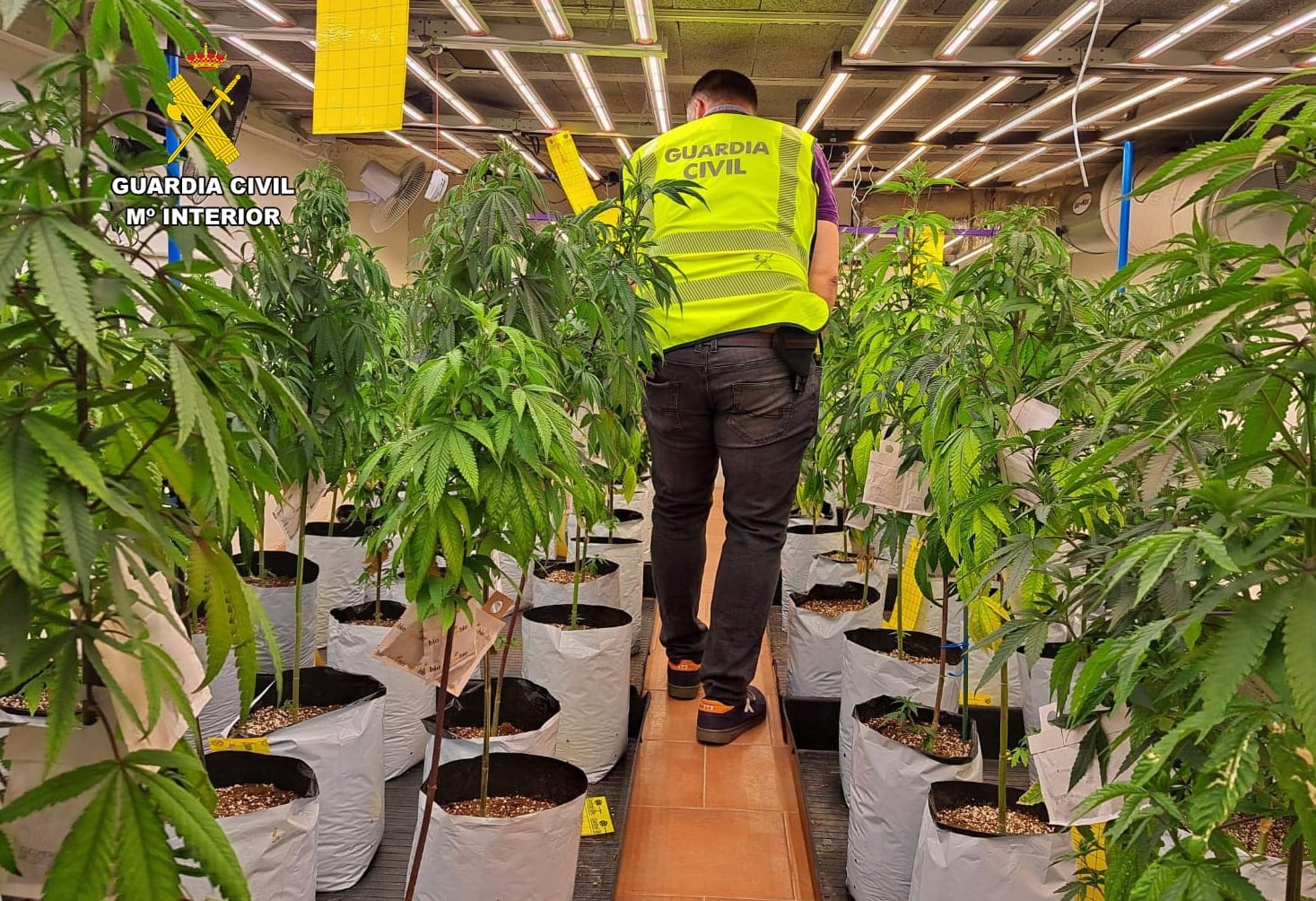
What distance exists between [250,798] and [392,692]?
1.98 ft

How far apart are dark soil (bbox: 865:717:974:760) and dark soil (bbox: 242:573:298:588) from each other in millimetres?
1700

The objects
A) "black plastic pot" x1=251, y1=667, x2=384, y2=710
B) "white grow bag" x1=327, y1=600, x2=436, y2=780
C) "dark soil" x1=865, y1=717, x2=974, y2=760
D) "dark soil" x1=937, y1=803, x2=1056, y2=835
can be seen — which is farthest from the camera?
"white grow bag" x1=327, y1=600, x2=436, y2=780

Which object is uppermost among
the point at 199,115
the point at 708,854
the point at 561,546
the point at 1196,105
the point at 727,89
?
the point at 1196,105

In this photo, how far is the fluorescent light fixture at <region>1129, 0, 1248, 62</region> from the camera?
449 cm

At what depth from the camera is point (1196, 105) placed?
7594mm

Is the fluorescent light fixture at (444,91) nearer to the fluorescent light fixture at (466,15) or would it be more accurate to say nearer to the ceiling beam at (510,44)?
the ceiling beam at (510,44)

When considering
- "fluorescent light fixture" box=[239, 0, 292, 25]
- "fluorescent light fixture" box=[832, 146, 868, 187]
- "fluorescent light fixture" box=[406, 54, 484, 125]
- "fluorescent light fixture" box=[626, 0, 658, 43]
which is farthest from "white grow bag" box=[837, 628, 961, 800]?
"fluorescent light fixture" box=[832, 146, 868, 187]

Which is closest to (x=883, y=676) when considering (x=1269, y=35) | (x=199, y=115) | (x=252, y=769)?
(x=252, y=769)

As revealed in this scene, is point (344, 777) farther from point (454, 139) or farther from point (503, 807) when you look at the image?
point (454, 139)

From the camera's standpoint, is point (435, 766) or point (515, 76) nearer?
point (435, 766)

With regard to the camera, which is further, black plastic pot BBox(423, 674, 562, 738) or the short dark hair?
the short dark hair

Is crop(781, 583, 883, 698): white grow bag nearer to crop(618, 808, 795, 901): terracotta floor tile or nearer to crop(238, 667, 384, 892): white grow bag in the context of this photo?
crop(618, 808, 795, 901): terracotta floor tile

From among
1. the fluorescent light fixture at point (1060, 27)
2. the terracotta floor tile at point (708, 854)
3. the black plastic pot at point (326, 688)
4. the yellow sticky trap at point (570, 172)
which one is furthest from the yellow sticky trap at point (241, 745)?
the fluorescent light fixture at point (1060, 27)

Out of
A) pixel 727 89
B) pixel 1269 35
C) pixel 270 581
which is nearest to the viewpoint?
pixel 727 89
